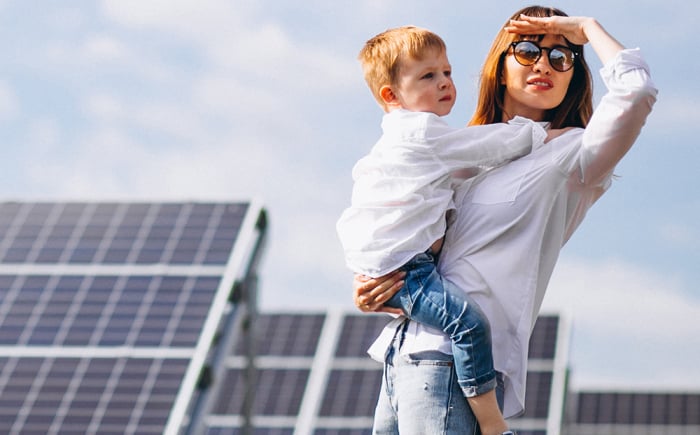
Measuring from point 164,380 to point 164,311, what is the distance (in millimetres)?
1167

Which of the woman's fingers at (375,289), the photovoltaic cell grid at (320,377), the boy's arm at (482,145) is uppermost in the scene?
the boy's arm at (482,145)

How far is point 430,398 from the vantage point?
111 inches

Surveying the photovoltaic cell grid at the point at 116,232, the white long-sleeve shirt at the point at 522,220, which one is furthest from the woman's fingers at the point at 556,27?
the photovoltaic cell grid at the point at 116,232

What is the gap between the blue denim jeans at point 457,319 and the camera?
2787 mm

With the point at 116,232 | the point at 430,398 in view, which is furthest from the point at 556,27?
the point at 116,232

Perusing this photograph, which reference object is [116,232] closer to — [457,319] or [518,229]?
[518,229]

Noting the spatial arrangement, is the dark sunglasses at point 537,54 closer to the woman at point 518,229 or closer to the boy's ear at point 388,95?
the woman at point 518,229

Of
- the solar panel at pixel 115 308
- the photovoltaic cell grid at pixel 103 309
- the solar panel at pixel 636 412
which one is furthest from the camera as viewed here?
the solar panel at pixel 636 412

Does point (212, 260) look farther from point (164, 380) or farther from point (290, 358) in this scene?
point (290, 358)

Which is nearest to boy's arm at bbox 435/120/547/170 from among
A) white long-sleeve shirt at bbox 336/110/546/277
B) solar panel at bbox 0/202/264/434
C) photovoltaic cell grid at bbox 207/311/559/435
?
white long-sleeve shirt at bbox 336/110/546/277

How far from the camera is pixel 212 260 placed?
1264 centimetres

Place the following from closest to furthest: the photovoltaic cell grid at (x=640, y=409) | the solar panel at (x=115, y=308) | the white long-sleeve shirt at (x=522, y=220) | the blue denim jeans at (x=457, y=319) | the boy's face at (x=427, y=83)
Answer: the blue denim jeans at (x=457, y=319)
the white long-sleeve shirt at (x=522, y=220)
the boy's face at (x=427, y=83)
the solar panel at (x=115, y=308)
the photovoltaic cell grid at (x=640, y=409)

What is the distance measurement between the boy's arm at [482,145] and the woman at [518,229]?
0.05 m

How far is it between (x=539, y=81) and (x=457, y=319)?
70cm
